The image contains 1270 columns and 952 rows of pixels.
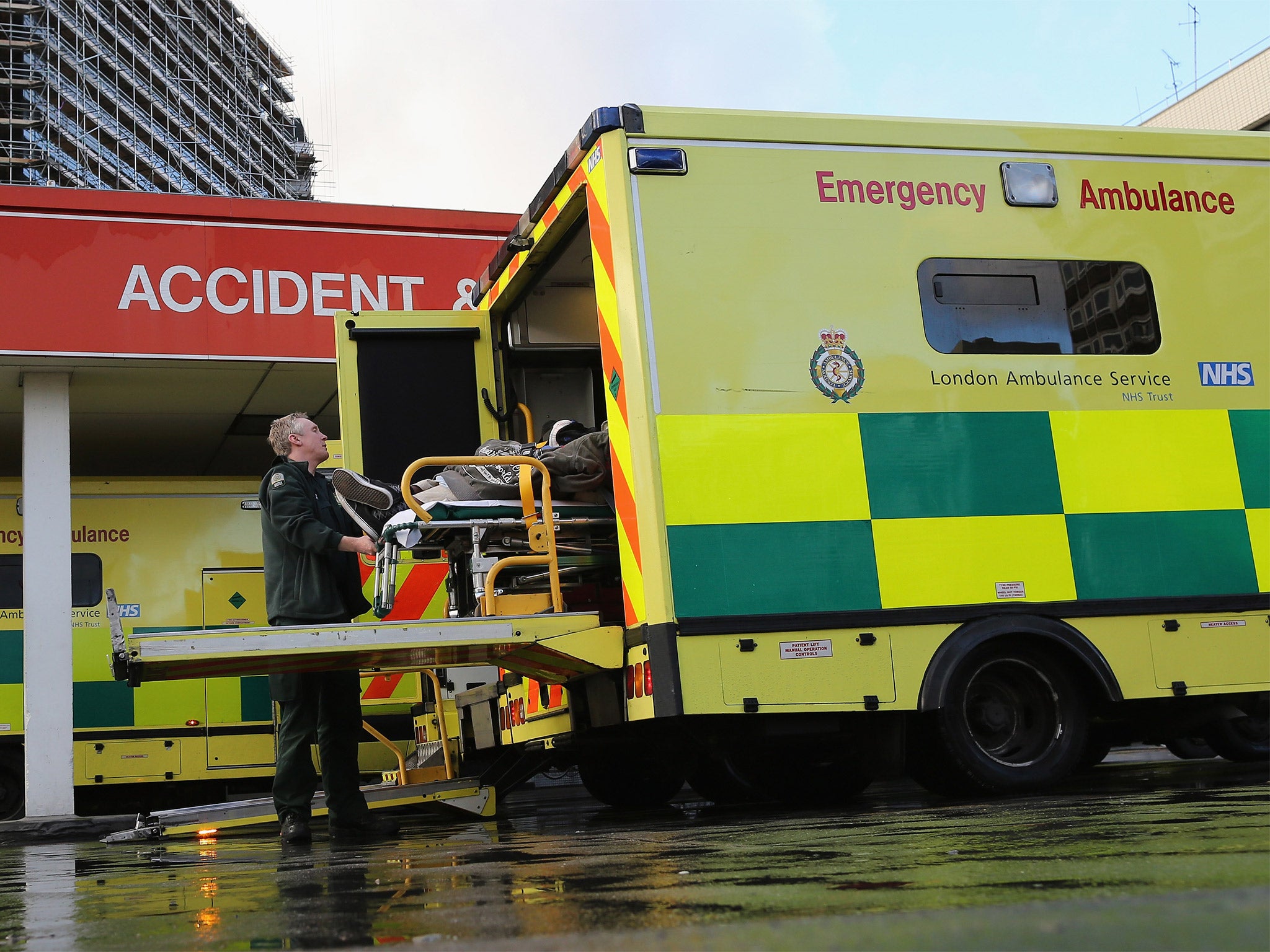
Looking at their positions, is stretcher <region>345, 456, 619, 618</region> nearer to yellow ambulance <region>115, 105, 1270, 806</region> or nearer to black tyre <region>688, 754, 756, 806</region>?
yellow ambulance <region>115, 105, 1270, 806</region>

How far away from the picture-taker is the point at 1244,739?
6855mm

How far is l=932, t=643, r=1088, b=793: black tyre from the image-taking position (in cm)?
504

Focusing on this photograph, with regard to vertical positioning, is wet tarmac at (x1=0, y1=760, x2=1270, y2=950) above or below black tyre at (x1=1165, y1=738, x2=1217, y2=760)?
above

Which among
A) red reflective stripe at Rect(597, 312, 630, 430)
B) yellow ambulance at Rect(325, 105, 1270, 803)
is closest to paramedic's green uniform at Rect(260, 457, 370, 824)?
yellow ambulance at Rect(325, 105, 1270, 803)

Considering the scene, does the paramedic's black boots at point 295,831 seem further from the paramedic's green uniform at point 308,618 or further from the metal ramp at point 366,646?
the metal ramp at point 366,646

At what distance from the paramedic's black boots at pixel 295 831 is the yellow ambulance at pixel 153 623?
Result: 13.1ft

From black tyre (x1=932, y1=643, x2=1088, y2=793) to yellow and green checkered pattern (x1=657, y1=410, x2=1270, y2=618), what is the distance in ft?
0.91

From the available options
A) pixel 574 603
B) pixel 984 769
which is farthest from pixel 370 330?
pixel 984 769

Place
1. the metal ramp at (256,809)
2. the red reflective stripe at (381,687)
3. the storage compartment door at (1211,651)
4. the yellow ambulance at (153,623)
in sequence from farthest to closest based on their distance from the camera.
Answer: the yellow ambulance at (153,623) → the red reflective stripe at (381,687) → the metal ramp at (256,809) → the storage compartment door at (1211,651)

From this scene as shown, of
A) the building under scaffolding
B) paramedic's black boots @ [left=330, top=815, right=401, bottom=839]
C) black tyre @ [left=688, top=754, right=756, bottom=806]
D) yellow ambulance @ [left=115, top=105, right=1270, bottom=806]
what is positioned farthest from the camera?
the building under scaffolding

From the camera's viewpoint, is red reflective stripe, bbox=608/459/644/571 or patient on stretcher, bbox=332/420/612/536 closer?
red reflective stripe, bbox=608/459/644/571

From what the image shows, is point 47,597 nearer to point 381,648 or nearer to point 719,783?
point 719,783

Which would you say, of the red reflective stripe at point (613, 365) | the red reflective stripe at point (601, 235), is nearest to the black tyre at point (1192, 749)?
the red reflective stripe at point (613, 365)

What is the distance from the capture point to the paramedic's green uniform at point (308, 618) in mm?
5387
